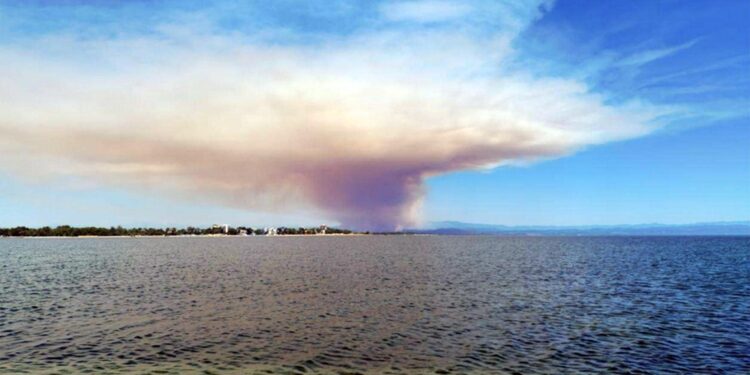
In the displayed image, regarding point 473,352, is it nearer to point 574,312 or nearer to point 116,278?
point 574,312

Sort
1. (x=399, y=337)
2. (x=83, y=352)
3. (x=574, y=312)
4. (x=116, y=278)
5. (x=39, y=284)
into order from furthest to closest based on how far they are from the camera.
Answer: (x=116, y=278)
(x=39, y=284)
(x=574, y=312)
(x=399, y=337)
(x=83, y=352)

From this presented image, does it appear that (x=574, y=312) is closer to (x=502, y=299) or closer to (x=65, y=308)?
(x=502, y=299)

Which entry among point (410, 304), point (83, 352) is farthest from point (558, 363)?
point (83, 352)

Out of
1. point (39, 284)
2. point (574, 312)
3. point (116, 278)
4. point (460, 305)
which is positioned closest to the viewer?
point (574, 312)

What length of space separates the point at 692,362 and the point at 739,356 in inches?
179

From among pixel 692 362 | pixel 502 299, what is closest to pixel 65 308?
pixel 502 299

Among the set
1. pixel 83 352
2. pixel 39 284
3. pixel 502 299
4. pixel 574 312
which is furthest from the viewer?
pixel 39 284

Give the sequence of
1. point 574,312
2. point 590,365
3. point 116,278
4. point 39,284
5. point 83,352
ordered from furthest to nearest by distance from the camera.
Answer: point 116,278 → point 39,284 → point 574,312 → point 83,352 → point 590,365

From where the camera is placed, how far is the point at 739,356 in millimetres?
34719

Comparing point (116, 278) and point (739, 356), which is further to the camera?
point (116, 278)

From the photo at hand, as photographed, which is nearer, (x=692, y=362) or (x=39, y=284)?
(x=692, y=362)

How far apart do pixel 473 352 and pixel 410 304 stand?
22.9 meters

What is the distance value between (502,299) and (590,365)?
29666 millimetres

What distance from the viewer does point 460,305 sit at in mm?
56594
